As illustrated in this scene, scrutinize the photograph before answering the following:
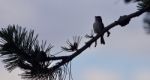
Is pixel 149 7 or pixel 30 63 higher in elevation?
pixel 149 7

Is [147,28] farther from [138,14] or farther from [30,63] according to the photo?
[30,63]

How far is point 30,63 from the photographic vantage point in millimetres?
4508

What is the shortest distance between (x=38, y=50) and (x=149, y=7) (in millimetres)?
956

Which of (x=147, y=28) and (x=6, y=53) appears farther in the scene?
(x=147, y=28)

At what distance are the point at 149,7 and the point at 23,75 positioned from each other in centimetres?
113

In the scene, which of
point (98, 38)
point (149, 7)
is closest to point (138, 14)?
point (149, 7)

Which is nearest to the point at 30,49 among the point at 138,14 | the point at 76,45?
the point at 76,45

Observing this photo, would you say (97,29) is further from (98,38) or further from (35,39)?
(35,39)

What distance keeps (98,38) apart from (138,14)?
43cm

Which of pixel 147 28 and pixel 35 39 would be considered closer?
pixel 35 39

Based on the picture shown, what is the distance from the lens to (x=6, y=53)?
177 inches

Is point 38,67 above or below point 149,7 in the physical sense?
→ below

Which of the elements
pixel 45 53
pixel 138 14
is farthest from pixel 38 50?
pixel 138 14

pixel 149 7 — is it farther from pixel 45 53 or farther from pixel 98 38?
pixel 45 53
